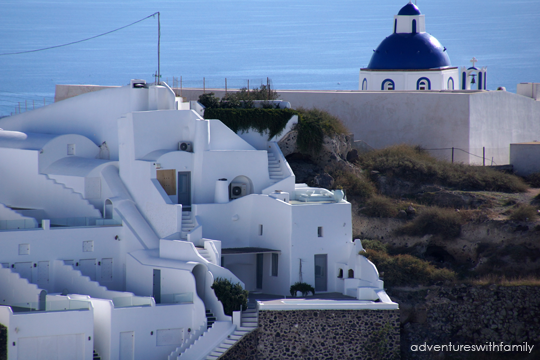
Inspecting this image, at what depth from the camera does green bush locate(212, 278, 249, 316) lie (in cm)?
3269

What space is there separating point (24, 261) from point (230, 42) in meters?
86.4

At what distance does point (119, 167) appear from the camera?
37.4 m

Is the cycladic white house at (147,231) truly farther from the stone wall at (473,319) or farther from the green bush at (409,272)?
the stone wall at (473,319)

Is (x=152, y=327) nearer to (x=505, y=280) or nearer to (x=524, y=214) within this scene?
(x=505, y=280)

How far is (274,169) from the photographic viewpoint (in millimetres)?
38531

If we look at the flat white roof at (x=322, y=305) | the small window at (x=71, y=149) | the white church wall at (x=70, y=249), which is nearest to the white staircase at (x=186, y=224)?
the white church wall at (x=70, y=249)

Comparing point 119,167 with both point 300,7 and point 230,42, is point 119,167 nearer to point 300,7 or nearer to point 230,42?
point 230,42

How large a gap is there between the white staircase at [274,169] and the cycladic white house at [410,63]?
16.1m

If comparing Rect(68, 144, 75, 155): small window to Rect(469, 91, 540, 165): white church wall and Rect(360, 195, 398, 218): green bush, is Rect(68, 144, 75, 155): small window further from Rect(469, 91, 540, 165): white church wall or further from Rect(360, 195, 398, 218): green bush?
Rect(469, 91, 540, 165): white church wall

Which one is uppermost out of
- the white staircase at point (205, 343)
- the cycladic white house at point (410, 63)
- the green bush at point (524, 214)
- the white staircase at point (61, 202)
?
the cycladic white house at point (410, 63)

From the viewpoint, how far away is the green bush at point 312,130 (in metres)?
40.9

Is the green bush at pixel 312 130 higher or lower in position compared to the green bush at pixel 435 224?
higher

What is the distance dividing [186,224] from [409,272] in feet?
29.8

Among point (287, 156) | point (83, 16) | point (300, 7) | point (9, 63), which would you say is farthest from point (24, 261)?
point (300, 7)
